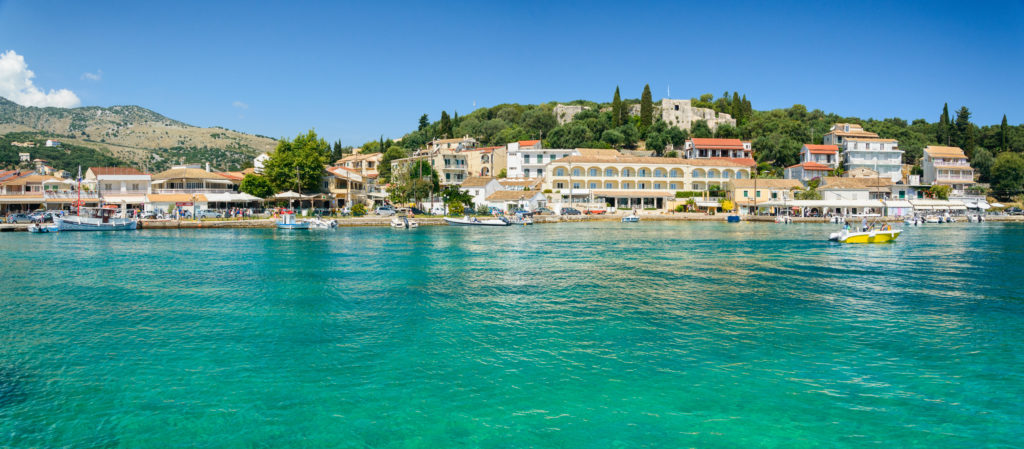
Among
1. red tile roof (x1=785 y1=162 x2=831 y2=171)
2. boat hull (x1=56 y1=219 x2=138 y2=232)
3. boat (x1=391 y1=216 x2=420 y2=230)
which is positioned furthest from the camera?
red tile roof (x1=785 y1=162 x2=831 y2=171)

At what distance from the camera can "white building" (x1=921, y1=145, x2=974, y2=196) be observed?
6738 cm

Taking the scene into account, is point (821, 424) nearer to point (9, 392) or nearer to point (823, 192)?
point (9, 392)

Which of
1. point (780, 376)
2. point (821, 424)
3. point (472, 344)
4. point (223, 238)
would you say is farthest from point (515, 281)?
point (223, 238)

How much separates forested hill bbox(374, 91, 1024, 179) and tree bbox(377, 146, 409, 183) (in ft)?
28.1

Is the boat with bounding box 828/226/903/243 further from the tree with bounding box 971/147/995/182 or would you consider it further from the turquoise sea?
the tree with bounding box 971/147/995/182

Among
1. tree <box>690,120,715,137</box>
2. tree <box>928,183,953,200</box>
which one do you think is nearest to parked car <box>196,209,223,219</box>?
tree <box>690,120,715,137</box>

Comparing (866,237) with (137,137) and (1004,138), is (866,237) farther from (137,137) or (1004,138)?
(137,137)

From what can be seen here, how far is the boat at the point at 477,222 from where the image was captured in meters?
50.1

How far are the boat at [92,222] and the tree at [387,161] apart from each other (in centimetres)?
3363

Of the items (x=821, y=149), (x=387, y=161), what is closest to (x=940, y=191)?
(x=821, y=149)

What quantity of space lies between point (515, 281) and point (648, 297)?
5.02 metres

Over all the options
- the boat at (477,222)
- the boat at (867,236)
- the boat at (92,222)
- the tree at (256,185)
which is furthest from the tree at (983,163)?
the boat at (92,222)

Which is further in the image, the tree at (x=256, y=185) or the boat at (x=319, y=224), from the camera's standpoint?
the tree at (x=256, y=185)

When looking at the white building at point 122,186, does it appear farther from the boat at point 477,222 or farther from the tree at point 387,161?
the boat at point 477,222
